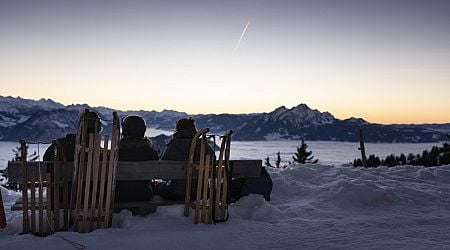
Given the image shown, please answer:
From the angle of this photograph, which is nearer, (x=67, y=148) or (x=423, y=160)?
(x=67, y=148)

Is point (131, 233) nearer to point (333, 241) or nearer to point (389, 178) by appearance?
point (333, 241)

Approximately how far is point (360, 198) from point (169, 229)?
4.03 m

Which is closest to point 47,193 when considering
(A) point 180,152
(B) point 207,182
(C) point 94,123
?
(C) point 94,123

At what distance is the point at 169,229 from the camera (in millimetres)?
5121

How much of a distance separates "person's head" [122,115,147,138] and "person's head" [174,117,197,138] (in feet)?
2.24

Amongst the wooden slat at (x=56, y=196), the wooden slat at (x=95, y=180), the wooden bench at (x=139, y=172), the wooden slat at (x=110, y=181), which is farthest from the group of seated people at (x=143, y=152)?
the wooden slat at (x=56, y=196)

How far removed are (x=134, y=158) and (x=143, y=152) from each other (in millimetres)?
173

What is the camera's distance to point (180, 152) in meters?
6.19

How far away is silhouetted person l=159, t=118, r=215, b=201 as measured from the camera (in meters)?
5.99

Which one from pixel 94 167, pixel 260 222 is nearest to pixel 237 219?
pixel 260 222

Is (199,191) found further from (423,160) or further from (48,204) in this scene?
(423,160)

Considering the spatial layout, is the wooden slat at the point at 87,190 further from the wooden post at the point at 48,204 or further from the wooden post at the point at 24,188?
the wooden post at the point at 24,188

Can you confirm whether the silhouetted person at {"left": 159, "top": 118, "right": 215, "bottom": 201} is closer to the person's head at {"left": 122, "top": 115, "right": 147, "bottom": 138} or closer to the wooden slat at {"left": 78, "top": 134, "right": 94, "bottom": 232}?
the person's head at {"left": 122, "top": 115, "right": 147, "bottom": 138}

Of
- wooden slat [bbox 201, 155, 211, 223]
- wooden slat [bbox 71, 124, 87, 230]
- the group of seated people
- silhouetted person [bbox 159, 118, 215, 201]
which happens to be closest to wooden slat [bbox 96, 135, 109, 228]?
wooden slat [bbox 71, 124, 87, 230]
